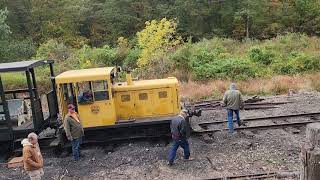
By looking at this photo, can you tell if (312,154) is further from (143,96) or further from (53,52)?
(53,52)

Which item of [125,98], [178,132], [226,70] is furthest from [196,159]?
[226,70]

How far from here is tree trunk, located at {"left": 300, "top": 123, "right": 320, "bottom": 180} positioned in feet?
8.09

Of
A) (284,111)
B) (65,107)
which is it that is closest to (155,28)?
(284,111)

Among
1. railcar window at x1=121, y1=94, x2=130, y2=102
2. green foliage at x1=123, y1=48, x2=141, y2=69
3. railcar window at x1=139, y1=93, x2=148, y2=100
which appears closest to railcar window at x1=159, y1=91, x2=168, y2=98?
railcar window at x1=139, y1=93, x2=148, y2=100

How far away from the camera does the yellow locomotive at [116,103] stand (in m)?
11.5

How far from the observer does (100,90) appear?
11.5 m

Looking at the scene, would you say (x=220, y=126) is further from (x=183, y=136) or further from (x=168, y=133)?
(x=183, y=136)

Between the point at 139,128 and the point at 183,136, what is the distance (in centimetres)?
230

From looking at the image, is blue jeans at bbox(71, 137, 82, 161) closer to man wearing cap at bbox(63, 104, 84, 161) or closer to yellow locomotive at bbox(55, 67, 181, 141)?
man wearing cap at bbox(63, 104, 84, 161)

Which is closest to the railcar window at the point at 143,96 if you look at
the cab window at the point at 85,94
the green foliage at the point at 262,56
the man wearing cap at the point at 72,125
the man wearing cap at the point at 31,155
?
the cab window at the point at 85,94

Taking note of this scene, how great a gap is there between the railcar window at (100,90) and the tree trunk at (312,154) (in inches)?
365

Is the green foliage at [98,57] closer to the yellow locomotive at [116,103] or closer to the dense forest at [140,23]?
the dense forest at [140,23]

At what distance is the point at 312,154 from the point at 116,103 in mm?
9814

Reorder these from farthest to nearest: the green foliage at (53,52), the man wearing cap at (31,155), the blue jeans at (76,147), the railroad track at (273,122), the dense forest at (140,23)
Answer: the dense forest at (140,23) → the green foliage at (53,52) → the railroad track at (273,122) → the blue jeans at (76,147) → the man wearing cap at (31,155)
